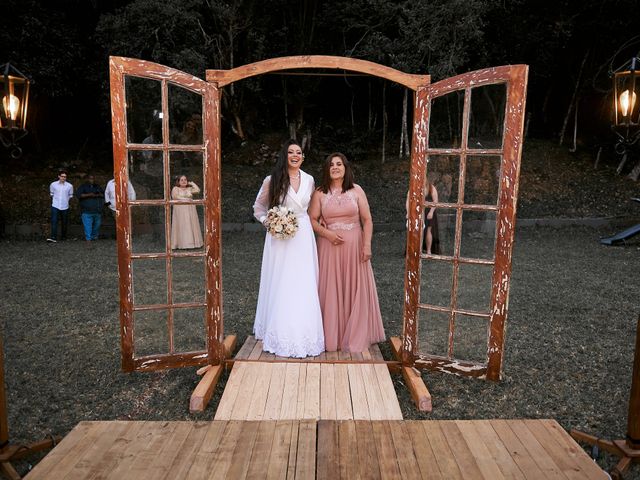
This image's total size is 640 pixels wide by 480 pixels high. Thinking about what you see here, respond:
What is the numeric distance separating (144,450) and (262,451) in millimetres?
555

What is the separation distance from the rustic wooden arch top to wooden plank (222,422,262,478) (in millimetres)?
2645

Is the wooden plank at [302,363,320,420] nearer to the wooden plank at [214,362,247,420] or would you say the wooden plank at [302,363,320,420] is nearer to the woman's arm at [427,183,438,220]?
the wooden plank at [214,362,247,420]

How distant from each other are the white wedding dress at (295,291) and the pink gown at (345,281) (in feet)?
0.41

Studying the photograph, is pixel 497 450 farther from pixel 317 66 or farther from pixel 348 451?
pixel 317 66

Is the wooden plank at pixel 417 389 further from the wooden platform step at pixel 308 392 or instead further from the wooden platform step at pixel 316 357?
the wooden platform step at pixel 316 357

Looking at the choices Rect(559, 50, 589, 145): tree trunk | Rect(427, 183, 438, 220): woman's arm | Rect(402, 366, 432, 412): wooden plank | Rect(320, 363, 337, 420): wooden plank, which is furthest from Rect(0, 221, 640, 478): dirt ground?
Rect(559, 50, 589, 145): tree trunk

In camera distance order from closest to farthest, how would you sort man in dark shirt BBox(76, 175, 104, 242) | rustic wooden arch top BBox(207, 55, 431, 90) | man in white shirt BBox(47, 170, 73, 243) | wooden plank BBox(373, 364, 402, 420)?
1. wooden plank BBox(373, 364, 402, 420)
2. rustic wooden arch top BBox(207, 55, 431, 90)
3. man in dark shirt BBox(76, 175, 104, 242)
4. man in white shirt BBox(47, 170, 73, 243)

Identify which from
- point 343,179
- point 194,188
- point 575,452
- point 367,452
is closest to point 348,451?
point 367,452

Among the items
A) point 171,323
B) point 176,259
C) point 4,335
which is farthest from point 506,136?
point 4,335

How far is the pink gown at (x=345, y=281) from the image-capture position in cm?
467

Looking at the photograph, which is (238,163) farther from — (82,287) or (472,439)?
(472,439)

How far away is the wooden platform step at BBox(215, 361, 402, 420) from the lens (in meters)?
3.56

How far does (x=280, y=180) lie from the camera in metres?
4.53

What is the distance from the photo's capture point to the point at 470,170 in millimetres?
3984
